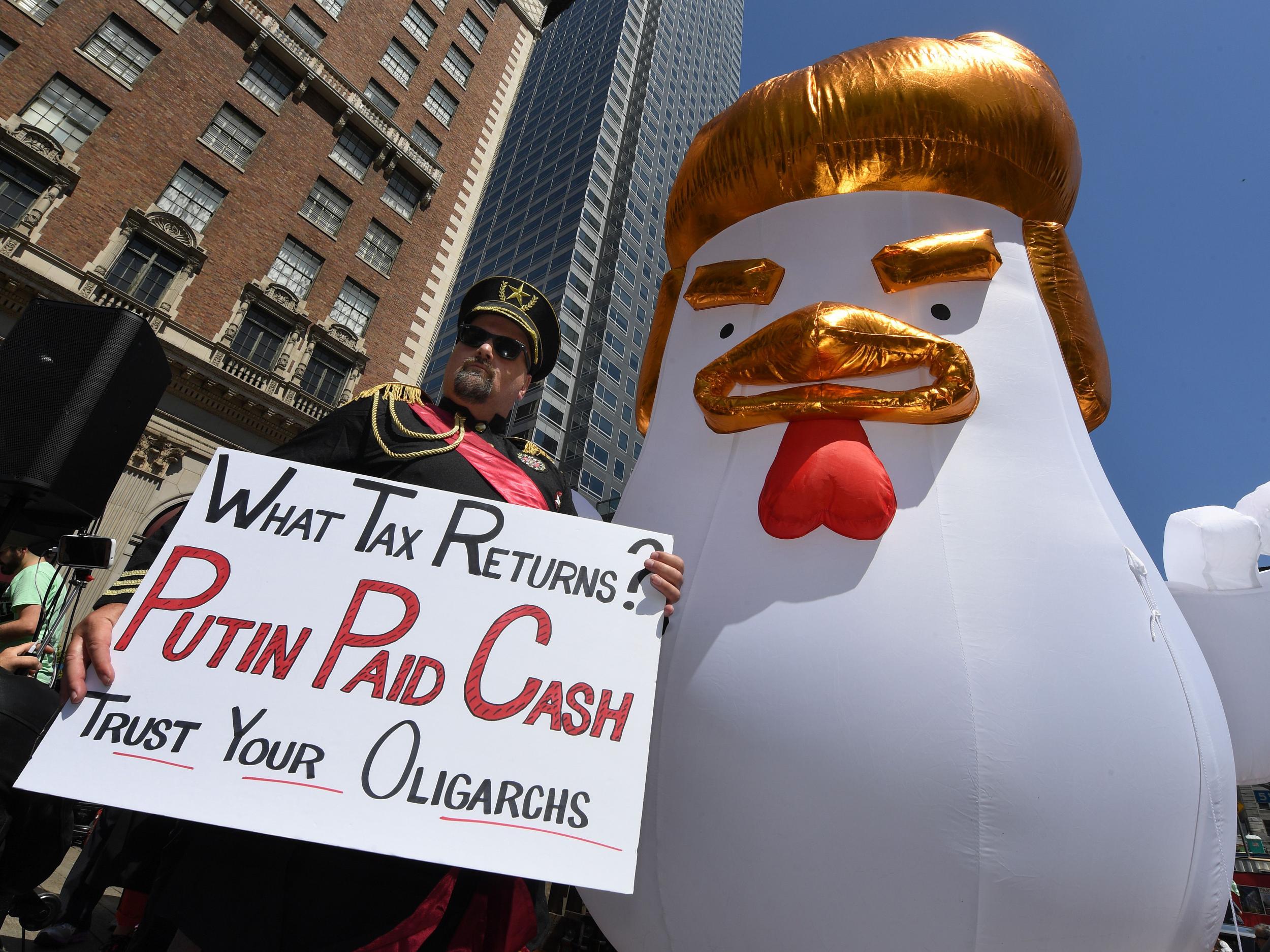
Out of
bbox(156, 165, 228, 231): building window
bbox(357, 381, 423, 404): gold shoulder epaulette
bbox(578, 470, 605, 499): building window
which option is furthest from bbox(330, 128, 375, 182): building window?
bbox(578, 470, 605, 499): building window

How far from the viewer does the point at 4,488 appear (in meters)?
2.78

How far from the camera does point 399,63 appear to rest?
58.6 feet

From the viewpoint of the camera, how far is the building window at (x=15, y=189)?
37.3 ft

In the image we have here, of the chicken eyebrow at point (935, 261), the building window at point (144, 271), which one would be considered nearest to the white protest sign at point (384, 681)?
the chicken eyebrow at point (935, 261)

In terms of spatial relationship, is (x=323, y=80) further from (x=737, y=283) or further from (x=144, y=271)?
(x=737, y=283)

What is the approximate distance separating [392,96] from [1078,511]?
777 inches

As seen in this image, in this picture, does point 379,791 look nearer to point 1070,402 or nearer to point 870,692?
point 870,692

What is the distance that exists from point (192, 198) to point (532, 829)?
53.2ft

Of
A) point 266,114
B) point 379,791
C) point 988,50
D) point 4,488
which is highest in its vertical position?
→ point 266,114

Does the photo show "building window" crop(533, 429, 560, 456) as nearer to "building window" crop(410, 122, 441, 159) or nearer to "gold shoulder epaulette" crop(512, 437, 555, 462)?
"building window" crop(410, 122, 441, 159)

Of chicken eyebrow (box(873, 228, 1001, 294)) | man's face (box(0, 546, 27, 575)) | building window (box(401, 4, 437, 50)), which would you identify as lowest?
man's face (box(0, 546, 27, 575))

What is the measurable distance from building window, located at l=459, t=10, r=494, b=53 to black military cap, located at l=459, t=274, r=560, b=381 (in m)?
20.6

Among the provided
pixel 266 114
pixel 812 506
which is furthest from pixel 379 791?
pixel 266 114

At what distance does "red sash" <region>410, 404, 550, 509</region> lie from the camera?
2.41 meters
